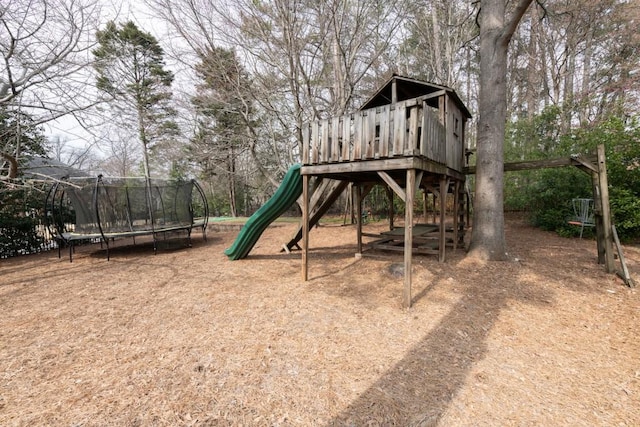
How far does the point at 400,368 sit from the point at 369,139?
3.42 meters

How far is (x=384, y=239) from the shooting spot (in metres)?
7.64

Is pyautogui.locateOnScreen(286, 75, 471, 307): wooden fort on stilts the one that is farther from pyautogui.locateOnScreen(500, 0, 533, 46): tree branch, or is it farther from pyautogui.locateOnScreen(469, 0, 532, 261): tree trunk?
pyautogui.locateOnScreen(500, 0, 533, 46): tree branch

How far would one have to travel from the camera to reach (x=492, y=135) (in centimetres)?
624

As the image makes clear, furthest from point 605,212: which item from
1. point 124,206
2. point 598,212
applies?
point 124,206

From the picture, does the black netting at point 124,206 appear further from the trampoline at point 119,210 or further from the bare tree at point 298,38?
the bare tree at point 298,38

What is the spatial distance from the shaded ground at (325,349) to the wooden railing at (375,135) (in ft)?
8.06

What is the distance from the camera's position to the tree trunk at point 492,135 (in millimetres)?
6152

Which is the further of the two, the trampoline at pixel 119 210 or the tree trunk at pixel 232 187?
the tree trunk at pixel 232 187

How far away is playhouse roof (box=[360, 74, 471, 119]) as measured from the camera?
6387 mm

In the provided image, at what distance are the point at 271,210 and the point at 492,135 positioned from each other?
568cm

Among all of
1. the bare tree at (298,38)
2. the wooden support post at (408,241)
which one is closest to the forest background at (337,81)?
the bare tree at (298,38)

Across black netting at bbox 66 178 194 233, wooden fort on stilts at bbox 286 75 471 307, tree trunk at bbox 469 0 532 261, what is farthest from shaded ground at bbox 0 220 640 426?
black netting at bbox 66 178 194 233

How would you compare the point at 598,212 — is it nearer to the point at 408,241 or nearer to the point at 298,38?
the point at 408,241

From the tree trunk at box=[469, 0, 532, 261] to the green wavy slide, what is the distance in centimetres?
449
